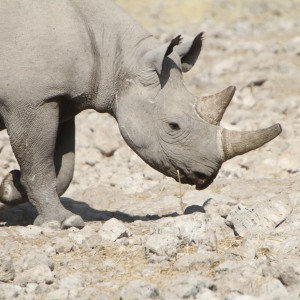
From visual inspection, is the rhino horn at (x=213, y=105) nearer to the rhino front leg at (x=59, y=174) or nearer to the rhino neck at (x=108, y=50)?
the rhino neck at (x=108, y=50)

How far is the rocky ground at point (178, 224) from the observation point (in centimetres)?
661

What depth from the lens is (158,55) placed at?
28.7 ft

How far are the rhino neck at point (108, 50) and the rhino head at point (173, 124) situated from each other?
9 cm

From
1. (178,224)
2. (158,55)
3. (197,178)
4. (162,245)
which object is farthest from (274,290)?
(158,55)

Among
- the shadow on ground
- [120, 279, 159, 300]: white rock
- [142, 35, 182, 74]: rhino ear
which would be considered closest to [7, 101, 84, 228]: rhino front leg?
the shadow on ground

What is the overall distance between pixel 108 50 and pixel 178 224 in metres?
1.99

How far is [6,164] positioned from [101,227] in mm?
2686

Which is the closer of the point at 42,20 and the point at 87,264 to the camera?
the point at 87,264

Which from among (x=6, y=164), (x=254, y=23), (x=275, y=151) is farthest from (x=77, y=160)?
(x=254, y=23)

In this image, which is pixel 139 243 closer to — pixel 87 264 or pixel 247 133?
pixel 87 264

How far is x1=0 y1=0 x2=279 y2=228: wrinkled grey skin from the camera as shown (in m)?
8.60

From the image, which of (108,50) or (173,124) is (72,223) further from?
(108,50)

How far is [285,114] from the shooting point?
1388 cm

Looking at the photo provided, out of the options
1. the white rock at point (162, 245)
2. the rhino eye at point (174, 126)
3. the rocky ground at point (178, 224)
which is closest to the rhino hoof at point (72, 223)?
the rocky ground at point (178, 224)
